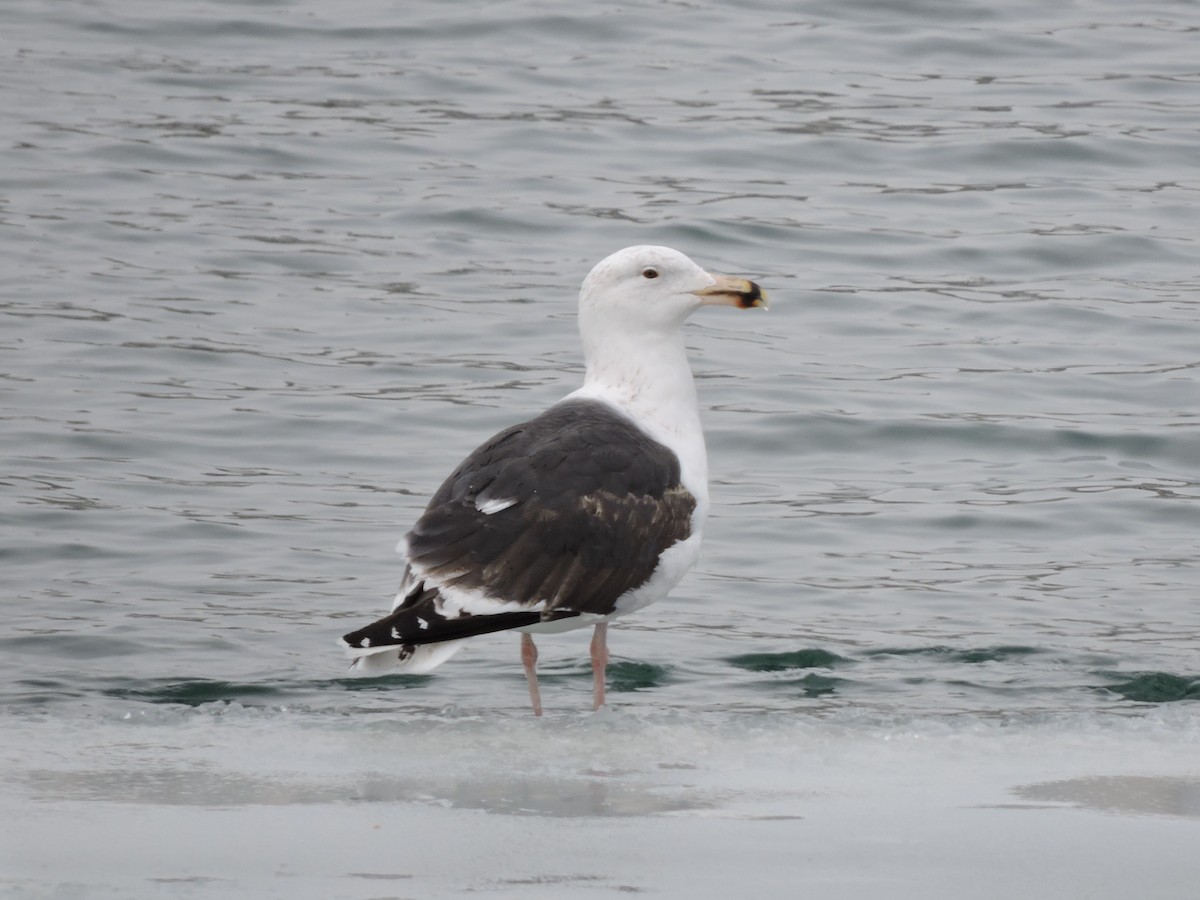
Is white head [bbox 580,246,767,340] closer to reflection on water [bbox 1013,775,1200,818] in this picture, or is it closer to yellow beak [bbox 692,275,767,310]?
yellow beak [bbox 692,275,767,310]

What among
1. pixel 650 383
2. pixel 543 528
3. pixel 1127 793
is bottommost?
pixel 1127 793

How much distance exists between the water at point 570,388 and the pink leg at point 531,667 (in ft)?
1.00

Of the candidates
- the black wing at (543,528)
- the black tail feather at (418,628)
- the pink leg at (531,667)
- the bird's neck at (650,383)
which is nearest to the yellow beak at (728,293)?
the bird's neck at (650,383)

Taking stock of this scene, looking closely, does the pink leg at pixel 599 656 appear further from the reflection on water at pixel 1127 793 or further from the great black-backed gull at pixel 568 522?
the reflection on water at pixel 1127 793

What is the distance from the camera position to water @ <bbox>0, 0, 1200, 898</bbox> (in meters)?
5.25

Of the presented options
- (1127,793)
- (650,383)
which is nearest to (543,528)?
(650,383)

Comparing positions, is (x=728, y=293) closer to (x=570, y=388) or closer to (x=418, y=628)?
(x=418, y=628)

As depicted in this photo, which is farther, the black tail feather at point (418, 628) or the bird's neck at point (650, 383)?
the bird's neck at point (650, 383)

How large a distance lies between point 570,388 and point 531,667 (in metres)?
4.75

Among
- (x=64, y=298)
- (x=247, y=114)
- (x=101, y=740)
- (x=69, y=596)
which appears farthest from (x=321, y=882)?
(x=247, y=114)

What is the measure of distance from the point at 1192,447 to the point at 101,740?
6545 mm

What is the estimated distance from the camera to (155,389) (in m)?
11.6

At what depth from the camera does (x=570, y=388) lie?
11.5 m

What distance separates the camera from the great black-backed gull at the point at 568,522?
20.9 feet
